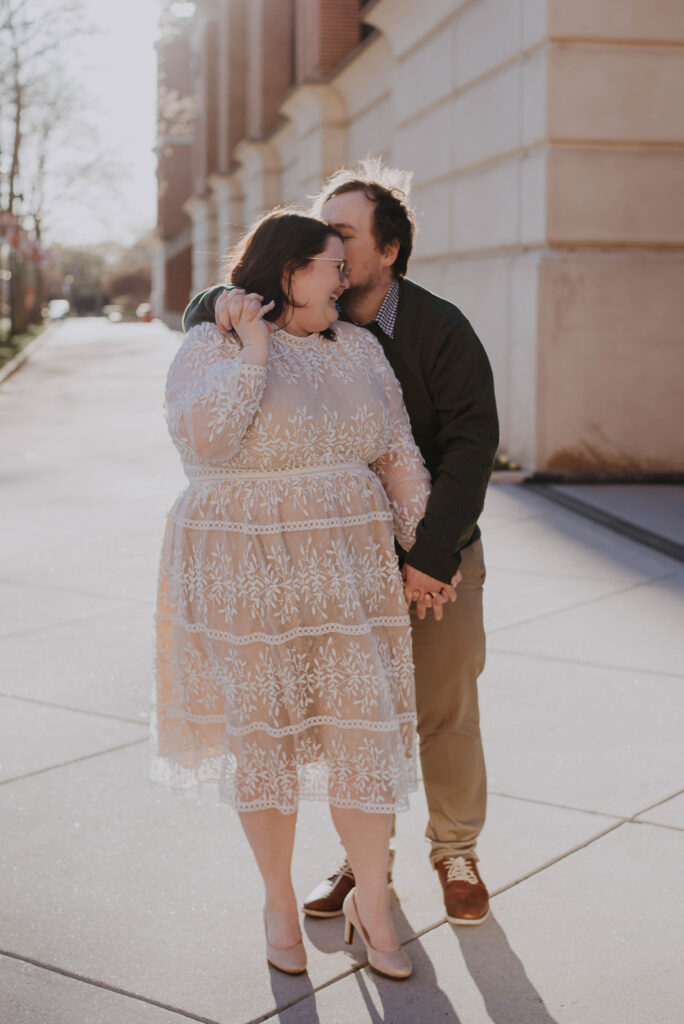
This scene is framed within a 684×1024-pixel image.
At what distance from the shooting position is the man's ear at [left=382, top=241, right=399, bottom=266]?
337cm

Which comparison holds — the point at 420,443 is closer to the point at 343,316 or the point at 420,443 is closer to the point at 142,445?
the point at 343,316

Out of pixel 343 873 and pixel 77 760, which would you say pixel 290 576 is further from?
pixel 77 760

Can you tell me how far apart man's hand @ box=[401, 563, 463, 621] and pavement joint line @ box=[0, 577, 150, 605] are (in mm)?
3927

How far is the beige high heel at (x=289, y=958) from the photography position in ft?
10.5

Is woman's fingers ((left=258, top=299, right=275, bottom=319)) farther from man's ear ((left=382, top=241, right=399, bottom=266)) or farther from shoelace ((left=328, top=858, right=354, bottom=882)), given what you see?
shoelace ((left=328, top=858, right=354, bottom=882))

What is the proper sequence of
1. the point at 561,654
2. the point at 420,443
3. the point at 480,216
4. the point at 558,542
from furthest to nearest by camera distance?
the point at 480,216 < the point at 558,542 < the point at 561,654 < the point at 420,443

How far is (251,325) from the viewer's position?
3010 millimetres

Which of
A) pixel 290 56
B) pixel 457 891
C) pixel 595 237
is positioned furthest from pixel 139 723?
pixel 290 56

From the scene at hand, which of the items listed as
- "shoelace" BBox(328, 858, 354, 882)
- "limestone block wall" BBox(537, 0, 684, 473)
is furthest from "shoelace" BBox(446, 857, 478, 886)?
"limestone block wall" BBox(537, 0, 684, 473)

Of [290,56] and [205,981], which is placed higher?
[290,56]

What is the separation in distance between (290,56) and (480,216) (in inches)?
716

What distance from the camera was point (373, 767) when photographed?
315cm

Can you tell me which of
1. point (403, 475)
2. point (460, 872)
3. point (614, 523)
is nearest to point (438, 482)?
point (403, 475)

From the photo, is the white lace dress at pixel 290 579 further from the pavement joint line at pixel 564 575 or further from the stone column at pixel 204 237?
the stone column at pixel 204 237
